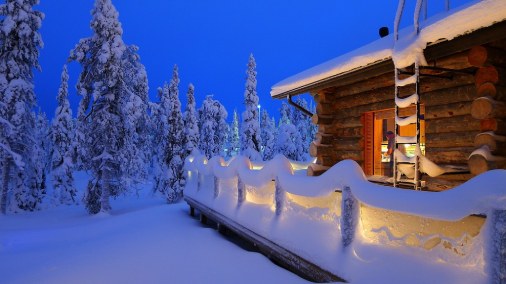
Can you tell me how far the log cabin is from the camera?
483cm

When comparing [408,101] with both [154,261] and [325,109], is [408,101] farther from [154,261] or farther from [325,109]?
[154,261]

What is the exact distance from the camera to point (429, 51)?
17.5 ft

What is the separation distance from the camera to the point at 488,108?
5.22 m

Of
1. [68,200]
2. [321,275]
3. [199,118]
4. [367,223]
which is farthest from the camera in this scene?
[199,118]

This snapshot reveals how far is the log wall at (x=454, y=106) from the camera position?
17.6 ft

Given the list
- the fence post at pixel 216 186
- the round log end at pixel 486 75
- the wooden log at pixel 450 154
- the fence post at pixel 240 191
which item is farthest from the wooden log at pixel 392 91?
the fence post at pixel 216 186

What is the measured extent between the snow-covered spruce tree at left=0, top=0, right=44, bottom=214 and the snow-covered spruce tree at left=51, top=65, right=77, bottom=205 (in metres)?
5.55

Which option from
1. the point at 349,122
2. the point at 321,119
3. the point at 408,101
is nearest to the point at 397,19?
the point at 408,101

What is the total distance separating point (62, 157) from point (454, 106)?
3057 centimetres

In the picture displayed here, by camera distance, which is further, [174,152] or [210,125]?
[210,125]

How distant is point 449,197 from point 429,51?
121 inches

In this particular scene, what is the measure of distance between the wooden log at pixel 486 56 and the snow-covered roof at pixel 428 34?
0.75 m

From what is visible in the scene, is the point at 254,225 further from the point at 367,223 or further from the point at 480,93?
the point at 480,93

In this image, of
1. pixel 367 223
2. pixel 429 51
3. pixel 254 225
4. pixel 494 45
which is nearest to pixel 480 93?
pixel 494 45
